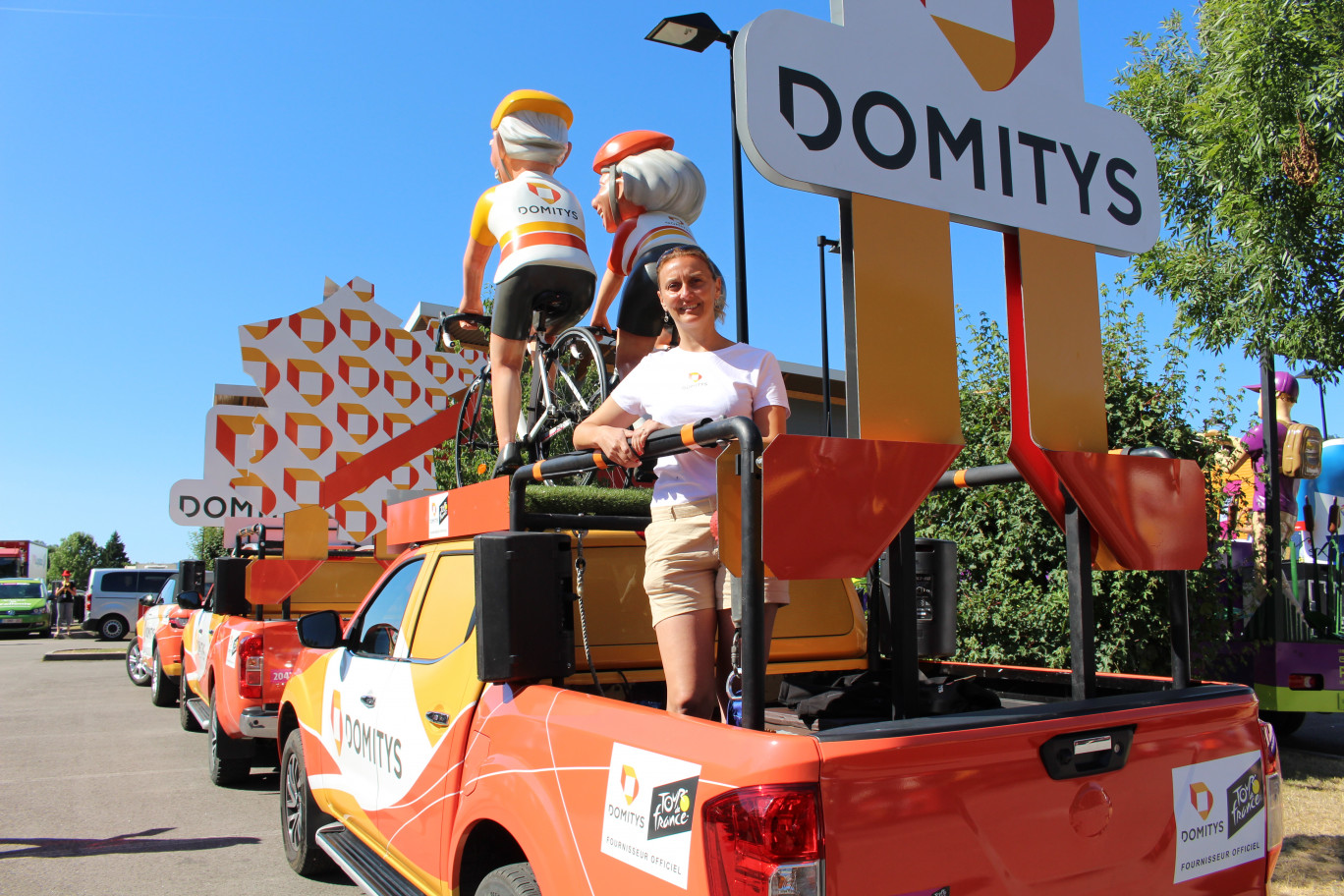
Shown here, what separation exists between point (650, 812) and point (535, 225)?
3.57 metres

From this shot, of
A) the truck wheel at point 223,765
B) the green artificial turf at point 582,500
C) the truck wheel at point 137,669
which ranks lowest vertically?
the truck wheel at point 137,669

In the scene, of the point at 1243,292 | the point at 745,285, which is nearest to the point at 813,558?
the point at 745,285

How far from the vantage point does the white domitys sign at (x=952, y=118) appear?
2.59 m

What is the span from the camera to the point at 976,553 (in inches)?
282

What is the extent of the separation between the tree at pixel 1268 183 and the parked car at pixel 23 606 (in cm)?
3498

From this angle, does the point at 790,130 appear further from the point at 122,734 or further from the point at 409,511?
Answer: the point at 122,734


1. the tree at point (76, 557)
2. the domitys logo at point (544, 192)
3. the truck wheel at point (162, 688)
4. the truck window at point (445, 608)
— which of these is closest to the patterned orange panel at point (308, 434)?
the truck wheel at point (162, 688)

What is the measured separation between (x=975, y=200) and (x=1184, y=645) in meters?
1.50

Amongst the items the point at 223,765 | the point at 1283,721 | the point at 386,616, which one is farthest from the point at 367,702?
the point at 1283,721

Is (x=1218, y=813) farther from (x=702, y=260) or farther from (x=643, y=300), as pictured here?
(x=643, y=300)

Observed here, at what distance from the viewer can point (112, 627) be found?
29453 mm

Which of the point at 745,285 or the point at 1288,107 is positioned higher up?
the point at 1288,107

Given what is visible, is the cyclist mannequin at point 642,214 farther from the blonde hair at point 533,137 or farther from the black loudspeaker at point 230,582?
the black loudspeaker at point 230,582

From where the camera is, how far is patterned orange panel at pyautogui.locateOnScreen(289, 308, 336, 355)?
419 inches
